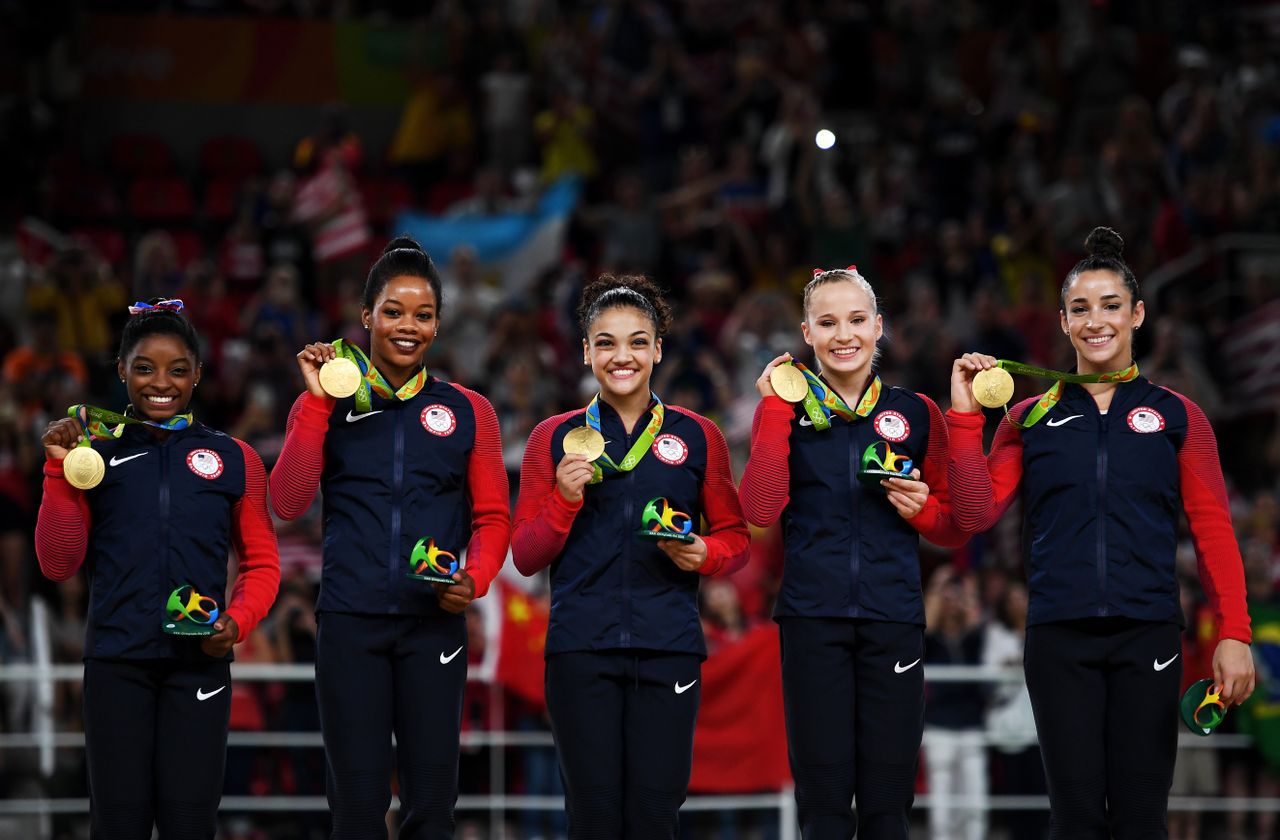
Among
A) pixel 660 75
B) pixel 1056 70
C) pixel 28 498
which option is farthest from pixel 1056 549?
pixel 1056 70

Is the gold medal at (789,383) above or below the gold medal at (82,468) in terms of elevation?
above

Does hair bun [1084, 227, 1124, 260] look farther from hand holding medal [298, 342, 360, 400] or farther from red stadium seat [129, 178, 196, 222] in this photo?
red stadium seat [129, 178, 196, 222]

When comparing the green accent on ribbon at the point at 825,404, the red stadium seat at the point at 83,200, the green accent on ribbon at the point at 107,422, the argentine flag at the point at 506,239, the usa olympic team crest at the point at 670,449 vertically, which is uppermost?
the red stadium seat at the point at 83,200

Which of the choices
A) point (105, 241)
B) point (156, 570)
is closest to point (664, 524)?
point (156, 570)

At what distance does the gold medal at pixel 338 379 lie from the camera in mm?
5238

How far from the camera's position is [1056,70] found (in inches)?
617

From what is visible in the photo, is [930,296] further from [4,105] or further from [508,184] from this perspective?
[4,105]

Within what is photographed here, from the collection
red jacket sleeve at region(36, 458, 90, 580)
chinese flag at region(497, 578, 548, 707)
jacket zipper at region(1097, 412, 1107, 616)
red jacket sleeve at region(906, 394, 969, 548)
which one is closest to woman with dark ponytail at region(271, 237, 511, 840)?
red jacket sleeve at region(36, 458, 90, 580)

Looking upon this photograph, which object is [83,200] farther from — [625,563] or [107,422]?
[625,563]

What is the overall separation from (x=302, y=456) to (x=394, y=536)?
1.22ft

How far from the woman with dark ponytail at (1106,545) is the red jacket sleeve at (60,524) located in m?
2.68

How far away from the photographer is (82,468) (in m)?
5.17

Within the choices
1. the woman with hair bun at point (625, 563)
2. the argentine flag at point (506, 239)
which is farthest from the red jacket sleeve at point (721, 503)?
the argentine flag at point (506, 239)

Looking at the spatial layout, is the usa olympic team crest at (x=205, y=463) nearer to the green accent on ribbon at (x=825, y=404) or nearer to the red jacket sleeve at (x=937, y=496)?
the green accent on ribbon at (x=825, y=404)
